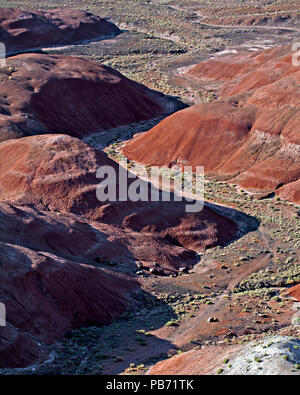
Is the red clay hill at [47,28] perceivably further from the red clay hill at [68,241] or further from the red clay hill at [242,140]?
the red clay hill at [68,241]

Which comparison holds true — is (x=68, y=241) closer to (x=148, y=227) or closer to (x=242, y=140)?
(x=148, y=227)

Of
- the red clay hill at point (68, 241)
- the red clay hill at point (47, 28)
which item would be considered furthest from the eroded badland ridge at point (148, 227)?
the red clay hill at point (47, 28)

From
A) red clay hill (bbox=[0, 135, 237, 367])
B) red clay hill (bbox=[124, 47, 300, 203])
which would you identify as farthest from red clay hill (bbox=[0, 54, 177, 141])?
red clay hill (bbox=[0, 135, 237, 367])

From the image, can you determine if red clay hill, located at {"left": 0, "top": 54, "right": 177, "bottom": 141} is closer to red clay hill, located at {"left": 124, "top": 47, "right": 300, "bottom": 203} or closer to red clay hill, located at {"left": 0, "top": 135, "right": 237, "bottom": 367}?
red clay hill, located at {"left": 124, "top": 47, "right": 300, "bottom": 203}

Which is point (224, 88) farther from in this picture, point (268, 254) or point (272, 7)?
point (272, 7)

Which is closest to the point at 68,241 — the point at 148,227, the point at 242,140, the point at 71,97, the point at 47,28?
the point at 148,227

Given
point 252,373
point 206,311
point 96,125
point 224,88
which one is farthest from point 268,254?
point 224,88

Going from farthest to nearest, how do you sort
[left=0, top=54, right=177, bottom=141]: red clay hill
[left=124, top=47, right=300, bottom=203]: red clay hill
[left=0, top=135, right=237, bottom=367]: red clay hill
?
[left=0, top=54, right=177, bottom=141]: red clay hill, [left=124, top=47, right=300, bottom=203]: red clay hill, [left=0, top=135, right=237, bottom=367]: red clay hill
